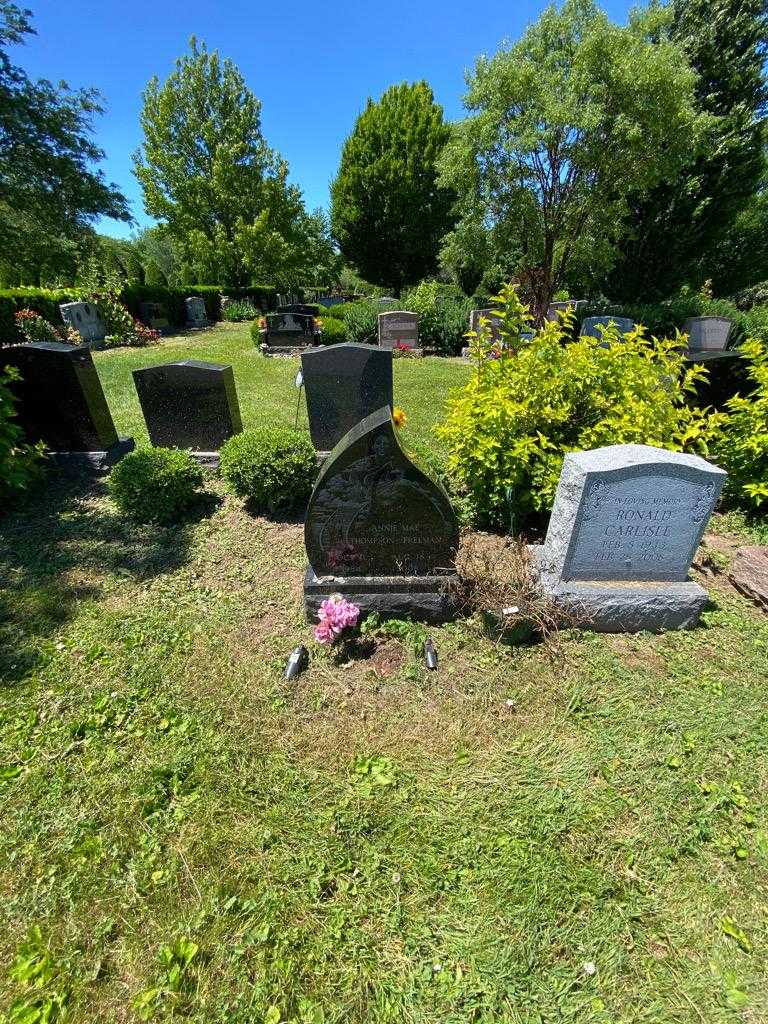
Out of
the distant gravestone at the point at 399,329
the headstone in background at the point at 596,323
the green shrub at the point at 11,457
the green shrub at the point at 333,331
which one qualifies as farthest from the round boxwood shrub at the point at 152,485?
the green shrub at the point at 333,331

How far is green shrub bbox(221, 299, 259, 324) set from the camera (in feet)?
82.3

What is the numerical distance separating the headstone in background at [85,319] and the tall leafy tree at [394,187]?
1943 cm

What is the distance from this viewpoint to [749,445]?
4641 millimetres

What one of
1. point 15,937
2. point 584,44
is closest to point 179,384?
point 15,937

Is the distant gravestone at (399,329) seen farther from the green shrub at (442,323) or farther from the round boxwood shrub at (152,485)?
the round boxwood shrub at (152,485)

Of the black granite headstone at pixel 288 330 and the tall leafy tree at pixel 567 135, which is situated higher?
the tall leafy tree at pixel 567 135

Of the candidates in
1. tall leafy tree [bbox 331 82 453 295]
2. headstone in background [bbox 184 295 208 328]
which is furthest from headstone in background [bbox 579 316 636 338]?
tall leafy tree [bbox 331 82 453 295]

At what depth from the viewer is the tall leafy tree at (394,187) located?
26750 millimetres

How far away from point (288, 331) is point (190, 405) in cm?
1032

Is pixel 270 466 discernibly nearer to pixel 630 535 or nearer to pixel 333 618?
pixel 333 618

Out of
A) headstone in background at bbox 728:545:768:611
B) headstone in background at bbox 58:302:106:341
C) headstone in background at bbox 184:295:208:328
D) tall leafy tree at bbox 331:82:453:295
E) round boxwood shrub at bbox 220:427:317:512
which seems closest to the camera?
headstone in background at bbox 728:545:768:611

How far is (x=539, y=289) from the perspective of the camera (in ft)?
49.2

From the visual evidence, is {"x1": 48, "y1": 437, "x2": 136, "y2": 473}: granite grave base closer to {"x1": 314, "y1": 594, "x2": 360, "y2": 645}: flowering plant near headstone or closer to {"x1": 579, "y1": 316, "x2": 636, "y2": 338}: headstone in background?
{"x1": 314, "y1": 594, "x2": 360, "y2": 645}: flowering plant near headstone

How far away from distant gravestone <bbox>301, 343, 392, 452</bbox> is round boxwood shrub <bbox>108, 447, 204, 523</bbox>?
71.5 inches
